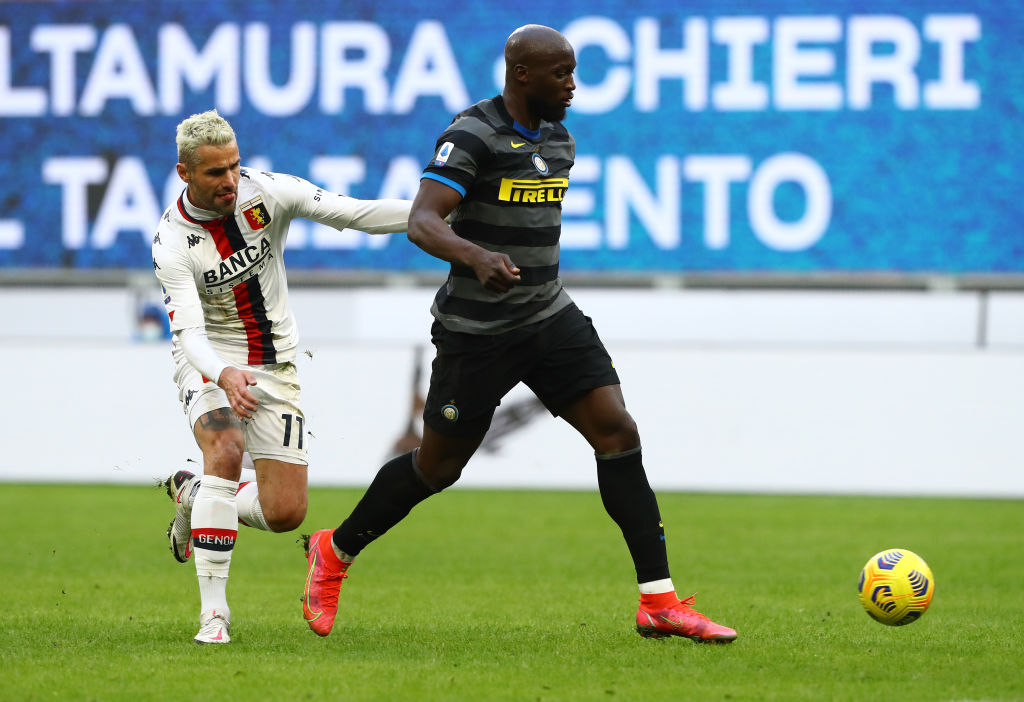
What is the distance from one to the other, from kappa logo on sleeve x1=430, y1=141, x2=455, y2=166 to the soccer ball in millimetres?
2156

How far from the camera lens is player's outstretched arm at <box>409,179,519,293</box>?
5051 mm

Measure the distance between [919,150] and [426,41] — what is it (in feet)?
15.8

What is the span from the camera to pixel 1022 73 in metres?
14.4

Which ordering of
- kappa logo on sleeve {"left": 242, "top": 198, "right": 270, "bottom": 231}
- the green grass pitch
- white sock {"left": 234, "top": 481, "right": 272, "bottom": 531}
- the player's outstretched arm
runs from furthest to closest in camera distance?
white sock {"left": 234, "top": 481, "right": 272, "bottom": 531}, kappa logo on sleeve {"left": 242, "top": 198, "right": 270, "bottom": 231}, the player's outstretched arm, the green grass pitch

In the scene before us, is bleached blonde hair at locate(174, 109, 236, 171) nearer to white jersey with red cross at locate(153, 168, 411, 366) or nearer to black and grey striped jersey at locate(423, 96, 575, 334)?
white jersey with red cross at locate(153, 168, 411, 366)

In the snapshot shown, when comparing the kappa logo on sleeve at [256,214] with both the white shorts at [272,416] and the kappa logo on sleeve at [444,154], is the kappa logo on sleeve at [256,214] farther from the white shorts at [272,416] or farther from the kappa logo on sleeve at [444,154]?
the kappa logo on sleeve at [444,154]

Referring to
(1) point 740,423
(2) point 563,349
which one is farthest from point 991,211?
(2) point 563,349

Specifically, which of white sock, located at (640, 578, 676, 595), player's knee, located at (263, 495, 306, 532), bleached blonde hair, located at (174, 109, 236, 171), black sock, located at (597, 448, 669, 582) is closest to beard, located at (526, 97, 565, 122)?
bleached blonde hair, located at (174, 109, 236, 171)

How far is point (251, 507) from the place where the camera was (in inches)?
247

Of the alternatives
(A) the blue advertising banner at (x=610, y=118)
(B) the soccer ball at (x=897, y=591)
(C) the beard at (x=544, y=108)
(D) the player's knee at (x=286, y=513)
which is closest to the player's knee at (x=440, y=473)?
(D) the player's knee at (x=286, y=513)

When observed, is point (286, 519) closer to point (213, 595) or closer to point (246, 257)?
point (213, 595)

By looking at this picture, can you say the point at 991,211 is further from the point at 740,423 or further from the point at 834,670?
the point at 834,670

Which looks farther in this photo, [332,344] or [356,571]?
[332,344]

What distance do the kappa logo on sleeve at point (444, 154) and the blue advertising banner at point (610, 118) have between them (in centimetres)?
950
